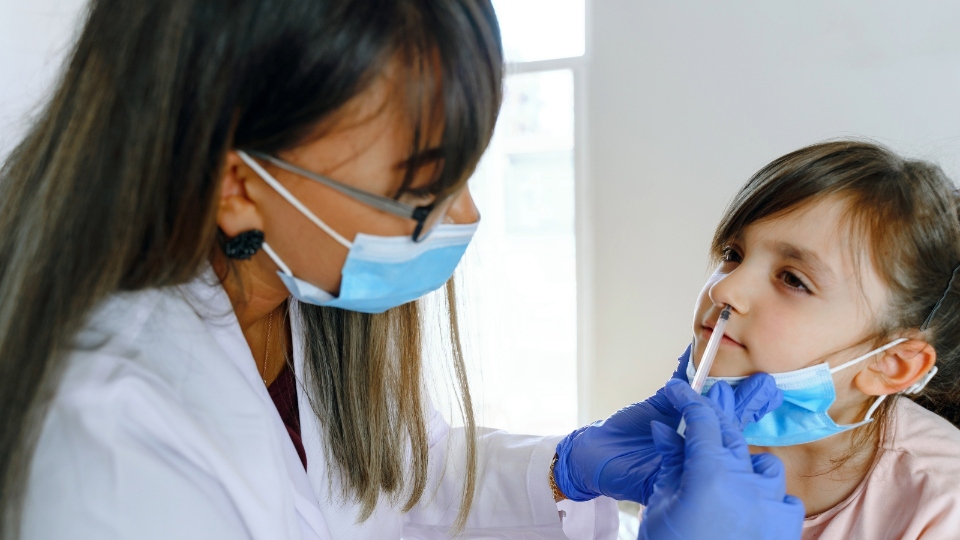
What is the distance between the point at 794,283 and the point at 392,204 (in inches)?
28.5

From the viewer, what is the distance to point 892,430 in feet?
4.10

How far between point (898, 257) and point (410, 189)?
33.6 inches

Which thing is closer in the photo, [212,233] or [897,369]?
[212,233]

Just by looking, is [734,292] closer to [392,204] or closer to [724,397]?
[724,397]

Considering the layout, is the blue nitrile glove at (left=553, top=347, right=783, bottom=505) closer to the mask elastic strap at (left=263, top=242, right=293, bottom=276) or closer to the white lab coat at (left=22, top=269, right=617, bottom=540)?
the white lab coat at (left=22, top=269, right=617, bottom=540)

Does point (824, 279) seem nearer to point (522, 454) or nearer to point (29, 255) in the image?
point (522, 454)

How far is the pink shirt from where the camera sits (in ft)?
3.57

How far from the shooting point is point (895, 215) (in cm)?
117

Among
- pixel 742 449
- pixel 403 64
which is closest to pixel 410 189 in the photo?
pixel 403 64

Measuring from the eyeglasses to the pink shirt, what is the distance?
3.00 feet

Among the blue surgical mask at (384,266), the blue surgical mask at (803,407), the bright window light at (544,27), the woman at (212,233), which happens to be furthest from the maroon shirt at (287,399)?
the bright window light at (544,27)

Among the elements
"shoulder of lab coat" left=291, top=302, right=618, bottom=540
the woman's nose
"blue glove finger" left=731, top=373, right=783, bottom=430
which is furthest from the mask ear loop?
the woman's nose

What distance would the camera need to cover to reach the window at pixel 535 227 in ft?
9.35

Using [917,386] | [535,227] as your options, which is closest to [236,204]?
[917,386]
